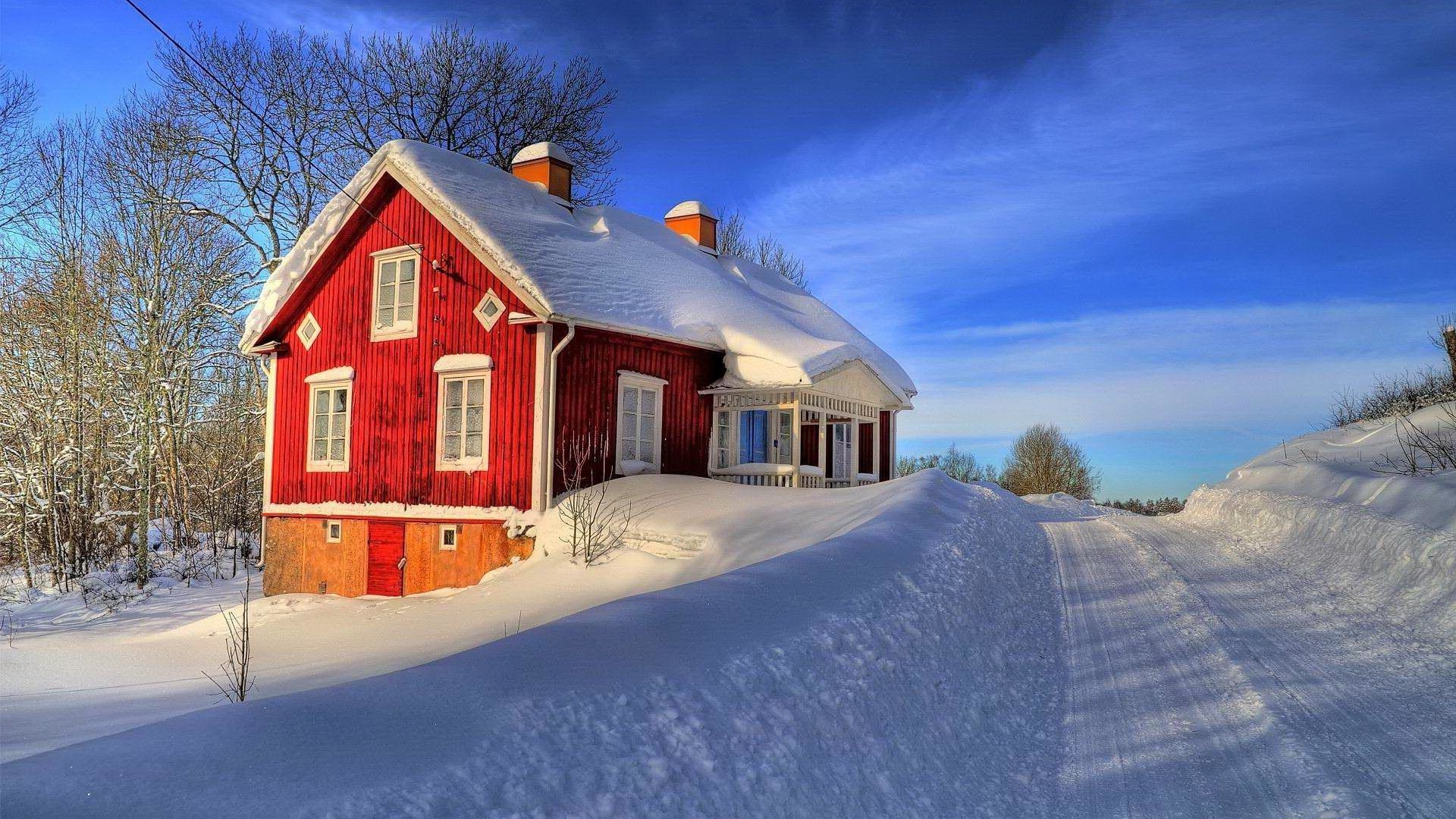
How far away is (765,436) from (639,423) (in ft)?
11.3

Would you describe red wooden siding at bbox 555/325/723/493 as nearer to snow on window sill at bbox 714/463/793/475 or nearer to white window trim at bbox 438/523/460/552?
snow on window sill at bbox 714/463/793/475

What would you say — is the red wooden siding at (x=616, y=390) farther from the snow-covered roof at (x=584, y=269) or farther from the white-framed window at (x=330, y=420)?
the white-framed window at (x=330, y=420)

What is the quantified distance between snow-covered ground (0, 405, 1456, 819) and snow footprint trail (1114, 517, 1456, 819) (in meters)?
0.03

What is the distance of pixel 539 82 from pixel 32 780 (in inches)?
992

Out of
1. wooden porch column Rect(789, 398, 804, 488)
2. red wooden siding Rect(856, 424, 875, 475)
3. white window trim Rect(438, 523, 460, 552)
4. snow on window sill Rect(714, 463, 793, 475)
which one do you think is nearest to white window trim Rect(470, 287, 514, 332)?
white window trim Rect(438, 523, 460, 552)

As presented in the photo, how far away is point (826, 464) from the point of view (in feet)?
64.4

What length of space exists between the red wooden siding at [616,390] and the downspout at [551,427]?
13cm

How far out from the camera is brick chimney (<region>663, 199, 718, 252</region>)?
21.2 m

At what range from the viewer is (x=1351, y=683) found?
5746mm

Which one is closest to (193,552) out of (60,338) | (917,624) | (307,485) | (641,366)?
(60,338)

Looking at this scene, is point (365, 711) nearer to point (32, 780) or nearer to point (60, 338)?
point (32, 780)

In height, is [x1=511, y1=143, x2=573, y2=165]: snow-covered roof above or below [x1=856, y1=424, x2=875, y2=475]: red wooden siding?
above

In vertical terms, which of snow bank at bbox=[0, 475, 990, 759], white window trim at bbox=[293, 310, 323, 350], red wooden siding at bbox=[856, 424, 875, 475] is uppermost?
white window trim at bbox=[293, 310, 323, 350]

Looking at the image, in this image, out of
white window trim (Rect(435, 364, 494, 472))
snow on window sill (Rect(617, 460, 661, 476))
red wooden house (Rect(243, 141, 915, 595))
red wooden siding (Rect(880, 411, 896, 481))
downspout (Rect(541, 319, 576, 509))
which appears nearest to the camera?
downspout (Rect(541, 319, 576, 509))
